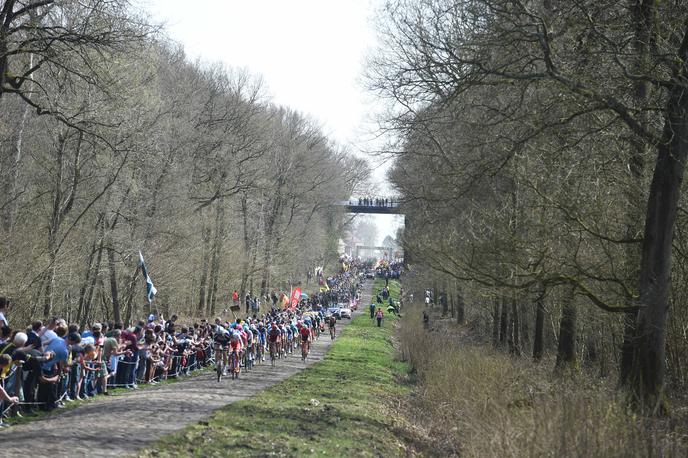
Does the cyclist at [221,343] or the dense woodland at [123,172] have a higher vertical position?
the dense woodland at [123,172]

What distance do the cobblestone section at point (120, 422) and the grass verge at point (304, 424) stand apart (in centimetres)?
44

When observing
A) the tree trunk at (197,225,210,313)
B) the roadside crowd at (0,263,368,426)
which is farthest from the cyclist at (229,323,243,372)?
the tree trunk at (197,225,210,313)

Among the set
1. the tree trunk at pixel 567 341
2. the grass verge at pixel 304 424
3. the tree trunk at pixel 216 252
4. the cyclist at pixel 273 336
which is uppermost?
the tree trunk at pixel 216 252

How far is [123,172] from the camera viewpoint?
34.8 metres

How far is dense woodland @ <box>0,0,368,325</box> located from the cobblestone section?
569cm

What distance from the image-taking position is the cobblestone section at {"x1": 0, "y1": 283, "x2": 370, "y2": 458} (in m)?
10.5

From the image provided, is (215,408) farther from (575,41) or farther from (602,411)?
(575,41)

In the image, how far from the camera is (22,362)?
13219 millimetres

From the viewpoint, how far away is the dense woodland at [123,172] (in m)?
16.6

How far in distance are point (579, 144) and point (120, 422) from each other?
9.97 m

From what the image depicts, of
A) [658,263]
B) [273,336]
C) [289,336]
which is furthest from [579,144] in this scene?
[289,336]

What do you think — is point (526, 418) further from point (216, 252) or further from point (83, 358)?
point (216, 252)

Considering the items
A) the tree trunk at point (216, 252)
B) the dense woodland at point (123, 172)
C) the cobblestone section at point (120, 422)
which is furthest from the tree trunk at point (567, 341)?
the tree trunk at point (216, 252)

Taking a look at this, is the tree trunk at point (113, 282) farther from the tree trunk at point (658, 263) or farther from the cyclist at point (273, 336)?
the tree trunk at point (658, 263)
